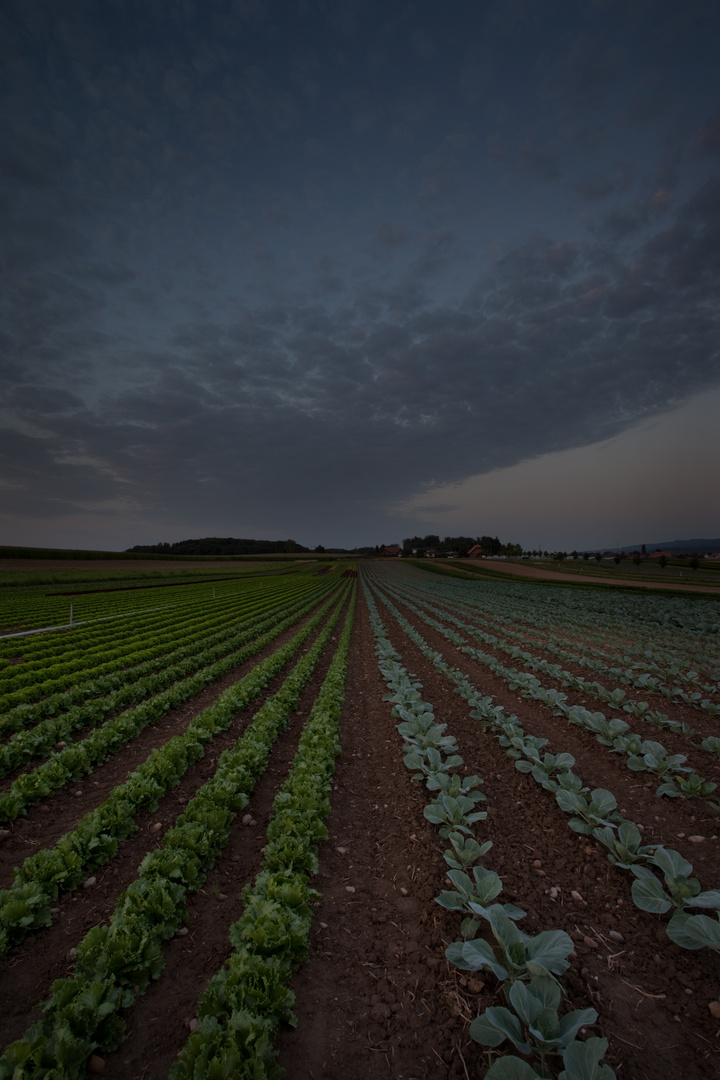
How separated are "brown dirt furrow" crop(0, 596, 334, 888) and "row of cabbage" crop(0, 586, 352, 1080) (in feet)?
3.24

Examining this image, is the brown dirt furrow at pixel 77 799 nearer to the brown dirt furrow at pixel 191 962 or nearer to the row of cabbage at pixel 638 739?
the brown dirt furrow at pixel 191 962

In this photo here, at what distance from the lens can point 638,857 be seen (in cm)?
423

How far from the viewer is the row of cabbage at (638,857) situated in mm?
3119

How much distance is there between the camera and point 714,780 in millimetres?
6203

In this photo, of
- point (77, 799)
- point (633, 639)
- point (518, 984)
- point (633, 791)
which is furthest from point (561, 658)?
point (77, 799)

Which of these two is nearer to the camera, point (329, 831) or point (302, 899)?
point (302, 899)

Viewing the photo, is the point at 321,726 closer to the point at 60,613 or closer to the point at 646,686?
the point at 646,686

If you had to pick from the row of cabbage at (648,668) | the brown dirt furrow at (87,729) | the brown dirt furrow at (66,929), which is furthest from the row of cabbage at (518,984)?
the row of cabbage at (648,668)

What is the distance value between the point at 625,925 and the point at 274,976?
3337 mm

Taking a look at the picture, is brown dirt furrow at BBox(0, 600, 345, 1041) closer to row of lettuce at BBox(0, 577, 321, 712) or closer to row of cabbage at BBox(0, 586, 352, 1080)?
row of cabbage at BBox(0, 586, 352, 1080)

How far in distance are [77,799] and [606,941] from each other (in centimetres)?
747

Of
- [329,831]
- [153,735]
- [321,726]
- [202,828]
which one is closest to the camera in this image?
[202,828]

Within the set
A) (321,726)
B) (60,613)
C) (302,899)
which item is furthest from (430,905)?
(60,613)

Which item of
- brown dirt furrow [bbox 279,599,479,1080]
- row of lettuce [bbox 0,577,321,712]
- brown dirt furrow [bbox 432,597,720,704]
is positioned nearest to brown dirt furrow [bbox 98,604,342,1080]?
brown dirt furrow [bbox 279,599,479,1080]
